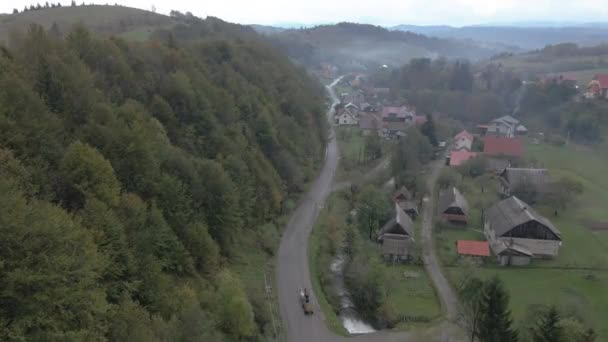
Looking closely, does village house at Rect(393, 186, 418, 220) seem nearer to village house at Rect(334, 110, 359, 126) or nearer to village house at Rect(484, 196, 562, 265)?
village house at Rect(484, 196, 562, 265)

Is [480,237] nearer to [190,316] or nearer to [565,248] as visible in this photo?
[565,248]

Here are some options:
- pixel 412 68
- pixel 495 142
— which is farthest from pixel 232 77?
pixel 412 68

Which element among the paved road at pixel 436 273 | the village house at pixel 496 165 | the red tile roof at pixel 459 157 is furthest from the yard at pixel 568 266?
the red tile roof at pixel 459 157

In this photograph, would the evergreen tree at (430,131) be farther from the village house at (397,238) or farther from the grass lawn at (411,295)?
the grass lawn at (411,295)

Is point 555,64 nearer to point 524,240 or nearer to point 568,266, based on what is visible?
point 524,240

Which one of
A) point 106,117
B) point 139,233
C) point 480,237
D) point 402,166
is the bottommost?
point 480,237
